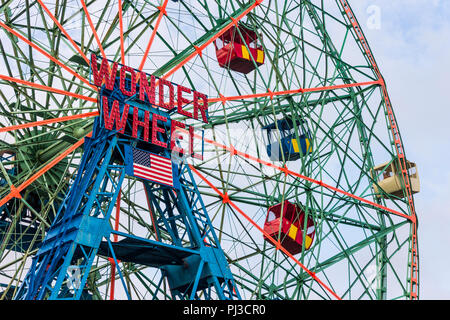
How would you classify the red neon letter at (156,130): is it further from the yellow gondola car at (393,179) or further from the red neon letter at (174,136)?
the yellow gondola car at (393,179)

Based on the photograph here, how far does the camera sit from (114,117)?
2512 cm

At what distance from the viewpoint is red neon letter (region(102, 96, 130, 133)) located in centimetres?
2492

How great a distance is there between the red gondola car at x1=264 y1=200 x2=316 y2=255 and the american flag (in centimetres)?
857

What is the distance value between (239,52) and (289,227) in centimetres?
732

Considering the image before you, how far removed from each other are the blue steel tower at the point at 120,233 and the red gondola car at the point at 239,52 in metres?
8.14

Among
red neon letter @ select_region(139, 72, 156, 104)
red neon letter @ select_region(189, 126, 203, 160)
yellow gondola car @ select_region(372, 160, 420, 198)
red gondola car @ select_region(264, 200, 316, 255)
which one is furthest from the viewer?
yellow gondola car @ select_region(372, 160, 420, 198)

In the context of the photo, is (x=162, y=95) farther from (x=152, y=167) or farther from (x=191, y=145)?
(x=152, y=167)

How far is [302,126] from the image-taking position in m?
35.2

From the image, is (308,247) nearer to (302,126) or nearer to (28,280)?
(302,126)

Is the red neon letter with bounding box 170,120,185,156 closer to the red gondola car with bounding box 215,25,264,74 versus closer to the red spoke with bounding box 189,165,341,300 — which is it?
the red spoke with bounding box 189,165,341,300

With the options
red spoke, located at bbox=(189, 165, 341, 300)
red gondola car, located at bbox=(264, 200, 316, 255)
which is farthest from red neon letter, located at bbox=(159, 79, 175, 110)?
red gondola car, located at bbox=(264, 200, 316, 255)

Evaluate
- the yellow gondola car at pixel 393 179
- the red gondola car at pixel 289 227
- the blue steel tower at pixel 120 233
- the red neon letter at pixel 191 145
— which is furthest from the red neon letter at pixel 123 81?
the yellow gondola car at pixel 393 179

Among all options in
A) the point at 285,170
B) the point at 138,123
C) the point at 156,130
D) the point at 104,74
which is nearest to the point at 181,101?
the point at 156,130

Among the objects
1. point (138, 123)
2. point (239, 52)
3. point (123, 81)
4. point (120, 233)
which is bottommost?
point (120, 233)
